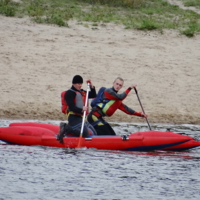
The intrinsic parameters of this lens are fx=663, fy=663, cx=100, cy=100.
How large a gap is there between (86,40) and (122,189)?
9.54 meters

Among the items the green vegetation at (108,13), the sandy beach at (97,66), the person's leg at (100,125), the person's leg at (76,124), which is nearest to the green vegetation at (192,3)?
the green vegetation at (108,13)

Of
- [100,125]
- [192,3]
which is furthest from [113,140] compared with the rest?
[192,3]

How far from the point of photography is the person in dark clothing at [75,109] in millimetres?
11516

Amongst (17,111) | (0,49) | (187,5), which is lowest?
(17,111)

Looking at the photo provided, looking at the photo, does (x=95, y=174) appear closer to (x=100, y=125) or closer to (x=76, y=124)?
(x=76, y=124)

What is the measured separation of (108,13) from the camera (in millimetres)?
20578

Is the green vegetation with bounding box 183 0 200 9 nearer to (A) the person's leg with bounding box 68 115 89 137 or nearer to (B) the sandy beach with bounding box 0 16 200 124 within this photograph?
(B) the sandy beach with bounding box 0 16 200 124

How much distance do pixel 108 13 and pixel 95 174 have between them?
11.2 meters

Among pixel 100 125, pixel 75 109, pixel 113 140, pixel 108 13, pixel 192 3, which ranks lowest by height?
pixel 113 140

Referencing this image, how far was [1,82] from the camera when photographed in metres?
15.8

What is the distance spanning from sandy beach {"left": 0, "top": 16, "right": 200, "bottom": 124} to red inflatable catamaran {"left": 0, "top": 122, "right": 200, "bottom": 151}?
2.83 m

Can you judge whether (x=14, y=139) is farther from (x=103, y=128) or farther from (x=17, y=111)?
(x=17, y=111)

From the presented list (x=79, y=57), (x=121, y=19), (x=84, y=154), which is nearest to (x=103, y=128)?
(x=84, y=154)

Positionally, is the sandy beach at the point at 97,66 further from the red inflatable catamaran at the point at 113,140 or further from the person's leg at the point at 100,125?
the person's leg at the point at 100,125
